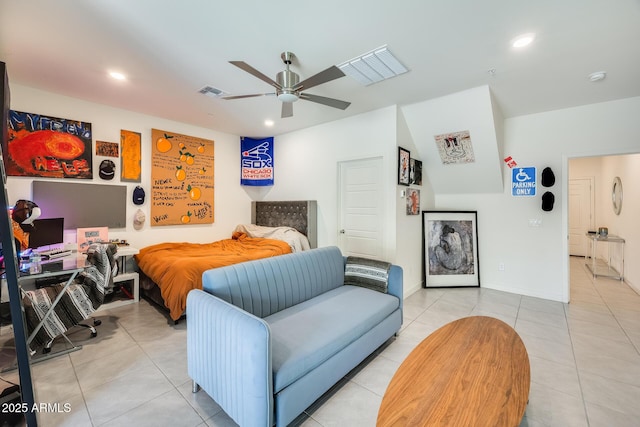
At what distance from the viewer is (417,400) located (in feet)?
4.49

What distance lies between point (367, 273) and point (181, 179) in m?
3.65

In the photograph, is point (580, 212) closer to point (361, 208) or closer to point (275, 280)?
point (361, 208)

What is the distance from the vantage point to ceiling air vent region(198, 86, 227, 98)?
327 cm

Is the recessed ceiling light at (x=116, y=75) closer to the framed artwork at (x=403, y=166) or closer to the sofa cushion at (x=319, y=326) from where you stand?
the sofa cushion at (x=319, y=326)

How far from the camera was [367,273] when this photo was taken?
9.82 feet

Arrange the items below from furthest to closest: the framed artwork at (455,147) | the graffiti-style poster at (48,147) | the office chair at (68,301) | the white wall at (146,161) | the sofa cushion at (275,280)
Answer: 1. the framed artwork at (455,147)
2. the white wall at (146,161)
3. the graffiti-style poster at (48,147)
4. the office chair at (68,301)
5. the sofa cushion at (275,280)

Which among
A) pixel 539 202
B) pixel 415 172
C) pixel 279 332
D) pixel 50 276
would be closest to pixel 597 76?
pixel 539 202

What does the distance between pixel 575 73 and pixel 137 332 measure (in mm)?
5557

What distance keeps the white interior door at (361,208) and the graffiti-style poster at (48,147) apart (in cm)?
375

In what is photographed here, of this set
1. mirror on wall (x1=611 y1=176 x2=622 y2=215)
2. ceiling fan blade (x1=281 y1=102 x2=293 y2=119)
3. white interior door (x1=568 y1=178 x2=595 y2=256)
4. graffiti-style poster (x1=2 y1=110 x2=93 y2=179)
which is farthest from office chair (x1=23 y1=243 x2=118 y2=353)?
white interior door (x1=568 y1=178 x2=595 y2=256)

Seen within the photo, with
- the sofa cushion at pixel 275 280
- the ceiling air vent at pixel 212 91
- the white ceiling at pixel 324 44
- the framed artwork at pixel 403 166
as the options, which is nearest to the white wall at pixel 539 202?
the white ceiling at pixel 324 44

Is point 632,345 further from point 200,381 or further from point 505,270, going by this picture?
point 200,381

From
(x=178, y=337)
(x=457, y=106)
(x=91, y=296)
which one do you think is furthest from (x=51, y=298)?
(x=457, y=106)

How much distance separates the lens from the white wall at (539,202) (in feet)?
11.7
